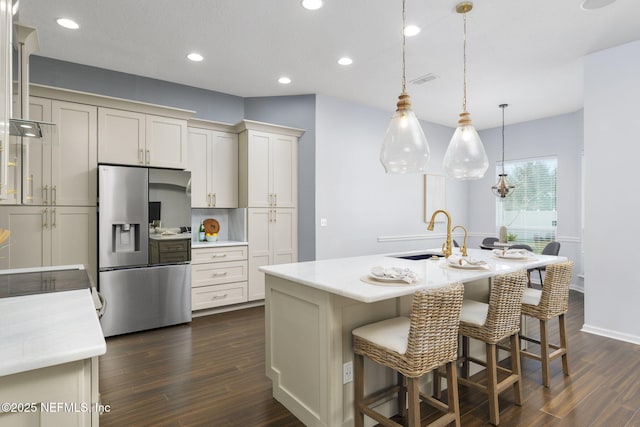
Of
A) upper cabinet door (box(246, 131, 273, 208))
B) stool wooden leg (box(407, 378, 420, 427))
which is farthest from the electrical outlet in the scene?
upper cabinet door (box(246, 131, 273, 208))

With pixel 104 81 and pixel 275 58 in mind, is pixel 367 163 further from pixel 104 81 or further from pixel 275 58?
pixel 104 81

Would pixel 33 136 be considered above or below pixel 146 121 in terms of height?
below

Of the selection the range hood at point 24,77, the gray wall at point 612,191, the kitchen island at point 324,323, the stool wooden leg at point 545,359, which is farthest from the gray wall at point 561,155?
the range hood at point 24,77

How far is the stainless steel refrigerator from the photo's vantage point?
139 inches

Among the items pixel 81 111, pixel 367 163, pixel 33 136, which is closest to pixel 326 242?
pixel 367 163

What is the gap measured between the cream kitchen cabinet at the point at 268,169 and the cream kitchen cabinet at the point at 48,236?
179 centimetres

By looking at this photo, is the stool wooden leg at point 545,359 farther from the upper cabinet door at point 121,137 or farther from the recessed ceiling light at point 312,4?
the upper cabinet door at point 121,137

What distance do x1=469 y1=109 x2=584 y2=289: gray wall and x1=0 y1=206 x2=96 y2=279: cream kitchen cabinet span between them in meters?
6.06

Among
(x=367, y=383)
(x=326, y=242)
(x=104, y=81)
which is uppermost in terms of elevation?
(x=104, y=81)

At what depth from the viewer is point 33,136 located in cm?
158

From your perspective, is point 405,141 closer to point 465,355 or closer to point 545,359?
point 465,355

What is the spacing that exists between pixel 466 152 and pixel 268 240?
287 centimetres

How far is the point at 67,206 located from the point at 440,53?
412 centimetres

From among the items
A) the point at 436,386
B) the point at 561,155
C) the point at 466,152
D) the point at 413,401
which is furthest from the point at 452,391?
the point at 561,155
